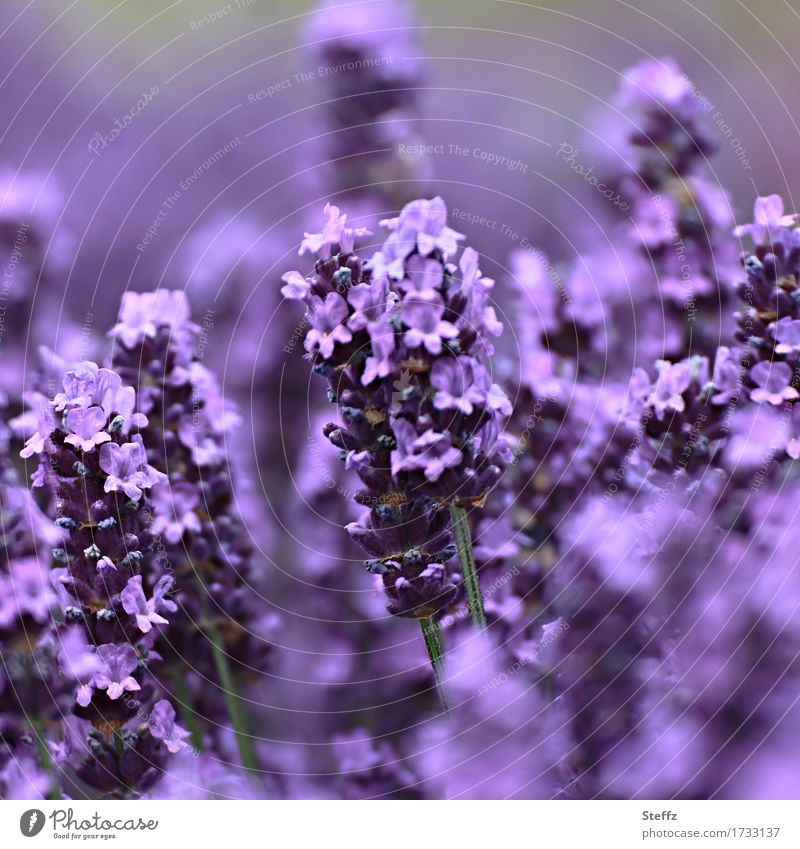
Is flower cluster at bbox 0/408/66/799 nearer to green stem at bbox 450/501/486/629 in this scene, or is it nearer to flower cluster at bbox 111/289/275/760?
flower cluster at bbox 111/289/275/760

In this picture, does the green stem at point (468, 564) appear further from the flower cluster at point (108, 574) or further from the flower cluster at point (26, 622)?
the flower cluster at point (26, 622)

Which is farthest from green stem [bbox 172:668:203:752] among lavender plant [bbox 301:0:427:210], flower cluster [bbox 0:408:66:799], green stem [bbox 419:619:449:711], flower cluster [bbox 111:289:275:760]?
lavender plant [bbox 301:0:427:210]

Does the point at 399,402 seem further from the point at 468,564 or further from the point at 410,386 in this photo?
the point at 468,564

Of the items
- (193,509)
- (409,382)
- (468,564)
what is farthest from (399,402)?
(193,509)

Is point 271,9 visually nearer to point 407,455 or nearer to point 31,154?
point 31,154

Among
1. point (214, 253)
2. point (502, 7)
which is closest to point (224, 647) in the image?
point (214, 253)
